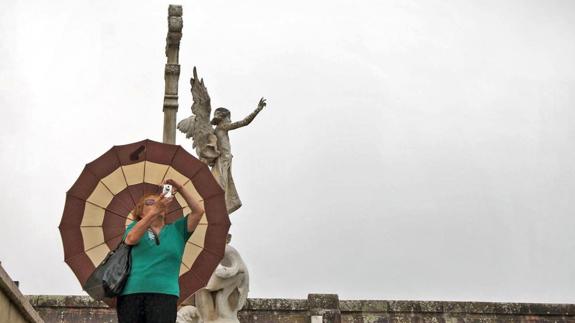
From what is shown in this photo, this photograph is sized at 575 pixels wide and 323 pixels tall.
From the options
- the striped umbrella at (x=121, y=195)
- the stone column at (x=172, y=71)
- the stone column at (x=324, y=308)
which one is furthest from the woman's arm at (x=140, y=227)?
the stone column at (x=324, y=308)

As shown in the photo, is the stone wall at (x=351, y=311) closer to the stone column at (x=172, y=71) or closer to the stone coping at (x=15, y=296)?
the stone column at (x=172, y=71)

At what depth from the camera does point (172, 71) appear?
10164mm

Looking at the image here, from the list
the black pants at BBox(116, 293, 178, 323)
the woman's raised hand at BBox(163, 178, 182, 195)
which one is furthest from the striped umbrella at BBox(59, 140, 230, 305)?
the black pants at BBox(116, 293, 178, 323)

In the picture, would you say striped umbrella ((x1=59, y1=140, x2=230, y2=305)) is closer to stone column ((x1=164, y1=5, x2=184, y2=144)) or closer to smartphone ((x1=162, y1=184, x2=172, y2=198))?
smartphone ((x1=162, y1=184, x2=172, y2=198))

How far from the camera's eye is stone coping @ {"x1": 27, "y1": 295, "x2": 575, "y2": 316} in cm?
1071

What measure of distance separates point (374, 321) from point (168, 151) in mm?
6804

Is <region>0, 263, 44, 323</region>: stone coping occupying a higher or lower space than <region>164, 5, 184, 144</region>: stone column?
lower

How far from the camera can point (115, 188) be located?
16.1 feet

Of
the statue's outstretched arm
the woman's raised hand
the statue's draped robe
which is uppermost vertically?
the statue's outstretched arm

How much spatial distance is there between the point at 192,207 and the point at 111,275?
1.97 feet

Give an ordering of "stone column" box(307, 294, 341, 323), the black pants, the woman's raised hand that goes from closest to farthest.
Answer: the black pants, the woman's raised hand, "stone column" box(307, 294, 341, 323)

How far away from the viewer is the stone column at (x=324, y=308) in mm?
10516

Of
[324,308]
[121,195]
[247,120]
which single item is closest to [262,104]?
[247,120]

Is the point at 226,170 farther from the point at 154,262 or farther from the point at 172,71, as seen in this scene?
the point at 154,262
